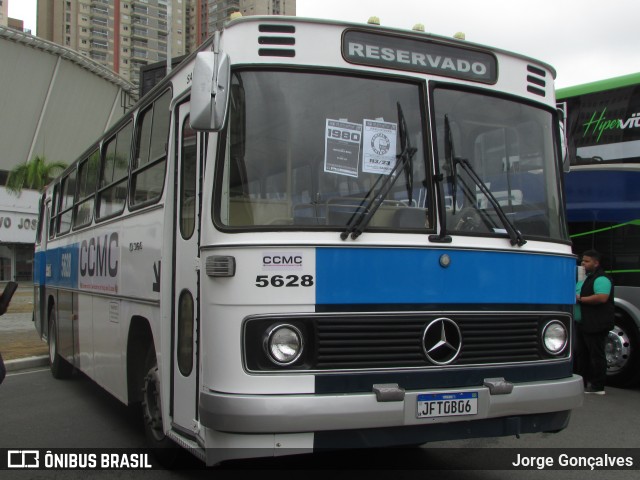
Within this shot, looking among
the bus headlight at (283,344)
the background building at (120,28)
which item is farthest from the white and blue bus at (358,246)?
the background building at (120,28)

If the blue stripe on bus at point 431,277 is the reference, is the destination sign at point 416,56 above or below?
above

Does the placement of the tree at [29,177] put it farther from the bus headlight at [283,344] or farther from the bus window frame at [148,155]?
the bus headlight at [283,344]

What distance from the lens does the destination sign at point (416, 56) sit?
4.36m

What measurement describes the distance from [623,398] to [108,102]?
63769 millimetres

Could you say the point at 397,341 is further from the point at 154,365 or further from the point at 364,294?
the point at 154,365

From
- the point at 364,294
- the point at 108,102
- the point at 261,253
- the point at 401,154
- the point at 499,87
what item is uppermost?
the point at 108,102

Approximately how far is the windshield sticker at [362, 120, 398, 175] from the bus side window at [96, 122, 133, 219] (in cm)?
293

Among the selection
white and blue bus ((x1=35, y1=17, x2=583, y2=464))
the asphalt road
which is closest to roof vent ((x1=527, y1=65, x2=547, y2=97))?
white and blue bus ((x1=35, y1=17, x2=583, y2=464))

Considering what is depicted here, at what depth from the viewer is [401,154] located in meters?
4.30

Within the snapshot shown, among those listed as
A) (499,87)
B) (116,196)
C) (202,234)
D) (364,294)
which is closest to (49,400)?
(116,196)

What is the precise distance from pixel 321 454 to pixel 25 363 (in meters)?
7.12

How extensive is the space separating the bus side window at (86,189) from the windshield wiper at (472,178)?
4.76 m

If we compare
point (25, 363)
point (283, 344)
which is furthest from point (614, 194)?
point (25, 363)

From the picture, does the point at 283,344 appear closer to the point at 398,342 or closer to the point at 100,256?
the point at 398,342
